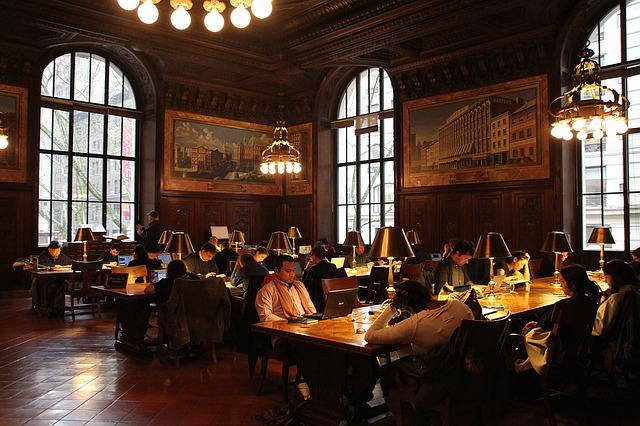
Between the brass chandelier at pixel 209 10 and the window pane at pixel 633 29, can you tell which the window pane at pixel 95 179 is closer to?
the brass chandelier at pixel 209 10

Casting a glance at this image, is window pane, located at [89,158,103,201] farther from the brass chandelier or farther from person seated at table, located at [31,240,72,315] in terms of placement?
the brass chandelier

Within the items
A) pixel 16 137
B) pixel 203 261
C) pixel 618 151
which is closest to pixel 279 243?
pixel 203 261

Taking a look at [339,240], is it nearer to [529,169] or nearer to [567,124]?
[529,169]

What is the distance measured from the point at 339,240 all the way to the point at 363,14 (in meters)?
6.64

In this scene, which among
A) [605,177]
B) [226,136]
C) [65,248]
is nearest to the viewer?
[605,177]

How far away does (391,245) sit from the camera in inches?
184

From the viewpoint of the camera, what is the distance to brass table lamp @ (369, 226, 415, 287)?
4617 mm

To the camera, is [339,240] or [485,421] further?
A: [339,240]

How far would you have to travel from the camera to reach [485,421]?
3549mm

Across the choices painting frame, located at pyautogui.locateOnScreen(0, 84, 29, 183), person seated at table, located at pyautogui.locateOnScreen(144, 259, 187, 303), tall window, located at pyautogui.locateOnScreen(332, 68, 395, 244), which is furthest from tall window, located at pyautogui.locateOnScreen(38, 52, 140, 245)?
person seated at table, located at pyautogui.locateOnScreen(144, 259, 187, 303)

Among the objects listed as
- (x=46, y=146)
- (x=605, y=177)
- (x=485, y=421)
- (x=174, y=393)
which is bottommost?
(x=174, y=393)

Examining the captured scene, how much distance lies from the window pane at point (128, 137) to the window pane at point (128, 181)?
0.27m

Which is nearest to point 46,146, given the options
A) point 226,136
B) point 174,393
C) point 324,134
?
point 226,136

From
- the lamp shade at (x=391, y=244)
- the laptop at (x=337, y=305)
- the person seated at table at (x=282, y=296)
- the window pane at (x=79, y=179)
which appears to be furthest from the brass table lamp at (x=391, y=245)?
the window pane at (x=79, y=179)
